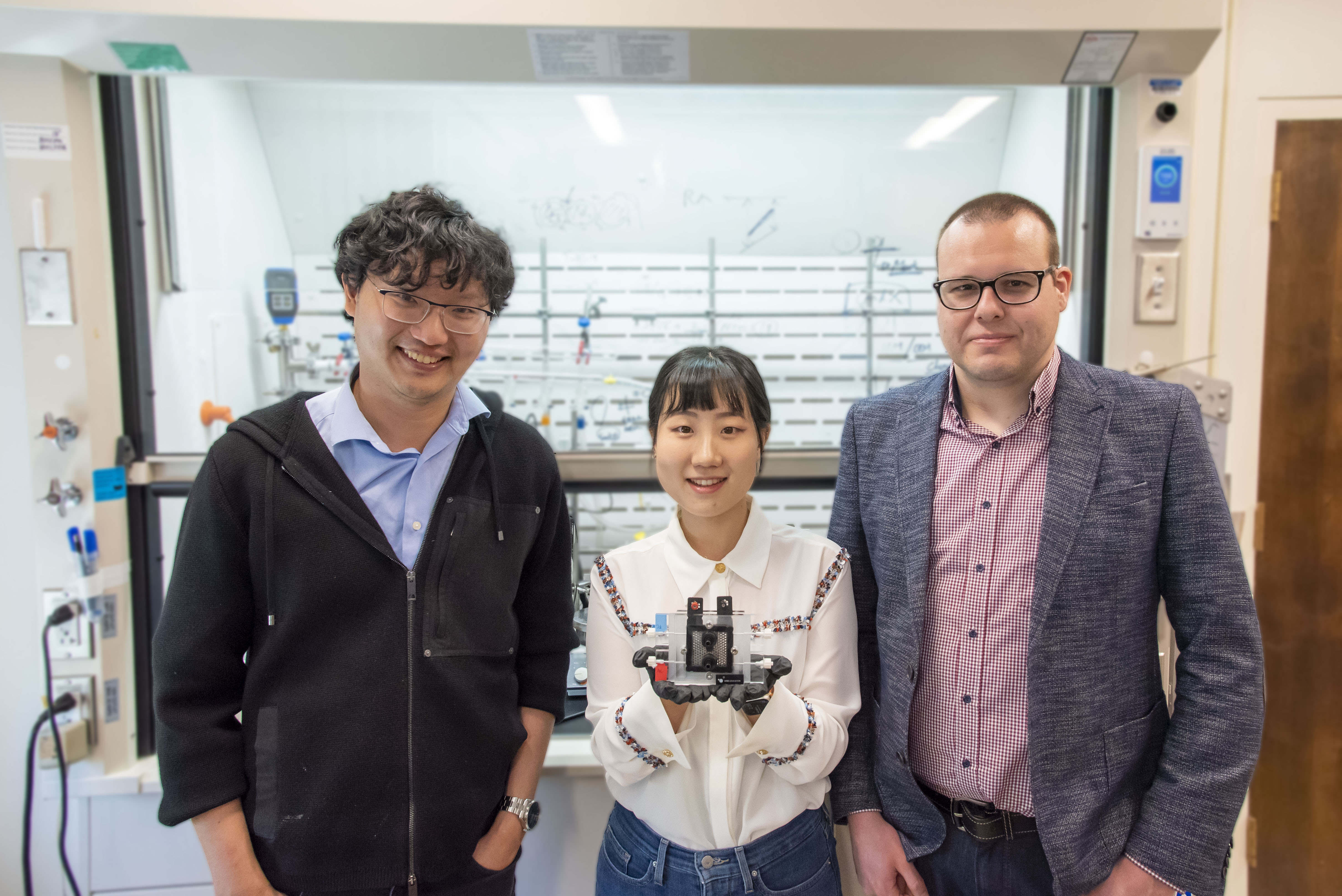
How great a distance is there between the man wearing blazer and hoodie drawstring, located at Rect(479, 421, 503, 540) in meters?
0.67

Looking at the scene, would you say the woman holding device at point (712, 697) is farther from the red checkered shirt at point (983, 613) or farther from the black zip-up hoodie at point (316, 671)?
the black zip-up hoodie at point (316, 671)

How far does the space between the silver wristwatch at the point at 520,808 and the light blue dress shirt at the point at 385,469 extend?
1.55 ft

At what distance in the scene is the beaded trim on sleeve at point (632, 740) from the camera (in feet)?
3.46

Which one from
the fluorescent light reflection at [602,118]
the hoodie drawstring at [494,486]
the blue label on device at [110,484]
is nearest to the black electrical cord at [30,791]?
the blue label on device at [110,484]

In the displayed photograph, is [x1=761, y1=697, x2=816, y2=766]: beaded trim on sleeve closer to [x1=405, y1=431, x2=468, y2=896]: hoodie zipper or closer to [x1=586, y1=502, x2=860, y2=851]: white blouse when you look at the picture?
[x1=586, y1=502, x2=860, y2=851]: white blouse

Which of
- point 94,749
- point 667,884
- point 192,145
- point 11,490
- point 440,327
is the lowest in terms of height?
point 94,749

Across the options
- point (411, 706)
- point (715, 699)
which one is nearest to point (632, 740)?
point (715, 699)

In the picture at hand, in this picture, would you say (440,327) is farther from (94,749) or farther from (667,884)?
(94,749)

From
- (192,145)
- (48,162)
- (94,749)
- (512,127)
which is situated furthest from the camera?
(512,127)

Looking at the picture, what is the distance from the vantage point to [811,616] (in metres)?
1.15

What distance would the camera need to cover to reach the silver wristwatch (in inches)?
47.0

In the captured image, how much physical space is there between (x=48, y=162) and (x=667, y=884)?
2.24m

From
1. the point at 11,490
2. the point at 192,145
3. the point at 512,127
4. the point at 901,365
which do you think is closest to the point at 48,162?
the point at 192,145

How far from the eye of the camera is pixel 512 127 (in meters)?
2.26
